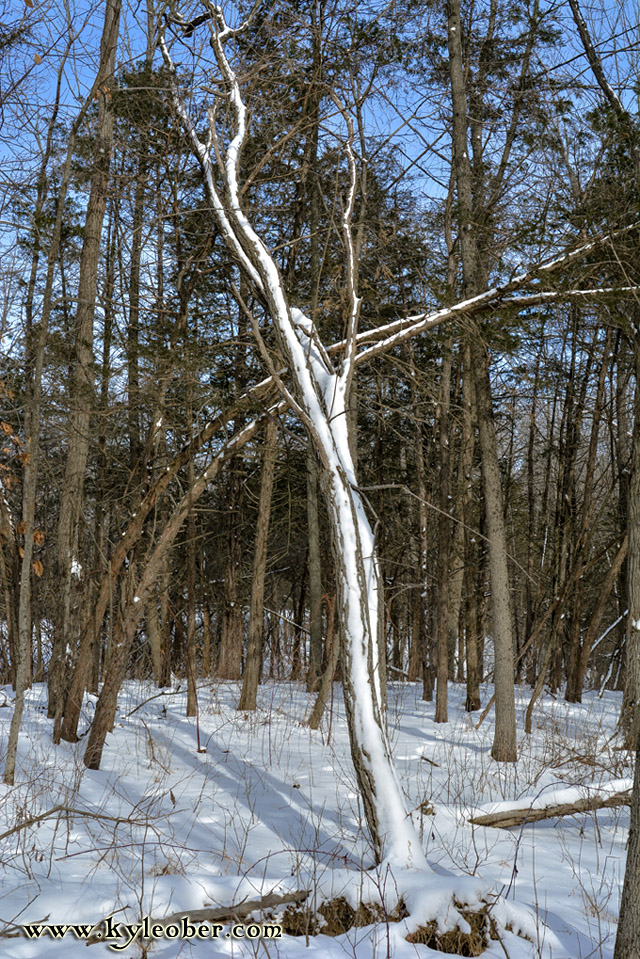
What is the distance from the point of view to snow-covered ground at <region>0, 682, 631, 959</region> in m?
3.46

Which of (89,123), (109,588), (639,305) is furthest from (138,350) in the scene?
(639,305)

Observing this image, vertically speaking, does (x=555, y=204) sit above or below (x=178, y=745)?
above

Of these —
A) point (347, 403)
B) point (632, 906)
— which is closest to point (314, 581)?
point (347, 403)

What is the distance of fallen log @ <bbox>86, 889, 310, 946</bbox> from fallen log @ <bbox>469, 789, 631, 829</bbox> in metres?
1.59

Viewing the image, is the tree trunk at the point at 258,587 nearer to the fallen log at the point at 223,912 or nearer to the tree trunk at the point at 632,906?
the fallen log at the point at 223,912

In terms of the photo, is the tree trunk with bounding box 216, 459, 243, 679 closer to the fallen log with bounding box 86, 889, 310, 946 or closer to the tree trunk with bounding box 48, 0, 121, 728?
the tree trunk with bounding box 48, 0, 121, 728

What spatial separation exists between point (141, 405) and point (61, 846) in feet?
15.2

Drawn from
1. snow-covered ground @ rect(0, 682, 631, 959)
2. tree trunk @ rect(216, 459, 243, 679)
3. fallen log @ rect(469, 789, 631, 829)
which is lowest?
snow-covered ground @ rect(0, 682, 631, 959)

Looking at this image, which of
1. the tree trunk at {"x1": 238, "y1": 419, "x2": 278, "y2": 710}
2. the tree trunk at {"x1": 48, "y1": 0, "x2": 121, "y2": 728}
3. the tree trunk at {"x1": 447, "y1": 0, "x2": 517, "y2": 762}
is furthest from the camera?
the tree trunk at {"x1": 238, "y1": 419, "x2": 278, "y2": 710}

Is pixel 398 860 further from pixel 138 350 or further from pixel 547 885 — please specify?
pixel 138 350

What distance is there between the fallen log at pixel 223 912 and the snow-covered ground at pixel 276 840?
2.2 inches

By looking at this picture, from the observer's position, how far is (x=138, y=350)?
7082 millimetres

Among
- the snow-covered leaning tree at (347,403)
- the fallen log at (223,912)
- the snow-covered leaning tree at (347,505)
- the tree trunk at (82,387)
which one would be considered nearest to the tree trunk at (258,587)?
the tree trunk at (82,387)

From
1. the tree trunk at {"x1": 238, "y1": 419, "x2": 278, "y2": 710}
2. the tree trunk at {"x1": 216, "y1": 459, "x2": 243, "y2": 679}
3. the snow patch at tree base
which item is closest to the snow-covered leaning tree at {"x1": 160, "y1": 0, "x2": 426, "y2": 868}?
the snow patch at tree base
